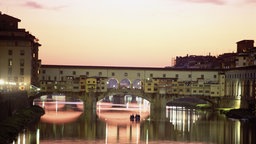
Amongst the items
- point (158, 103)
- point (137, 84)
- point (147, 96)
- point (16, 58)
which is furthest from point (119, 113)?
point (16, 58)

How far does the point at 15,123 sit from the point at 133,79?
141ft

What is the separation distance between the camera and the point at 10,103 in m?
56.6

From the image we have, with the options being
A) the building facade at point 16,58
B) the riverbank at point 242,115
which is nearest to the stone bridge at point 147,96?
the building facade at point 16,58

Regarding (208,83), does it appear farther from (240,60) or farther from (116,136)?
(116,136)

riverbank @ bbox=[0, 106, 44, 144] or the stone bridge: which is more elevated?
the stone bridge

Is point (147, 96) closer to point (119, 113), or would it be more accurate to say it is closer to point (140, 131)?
point (119, 113)

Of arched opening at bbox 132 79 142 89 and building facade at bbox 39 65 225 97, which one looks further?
arched opening at bbox 132 79 142 89

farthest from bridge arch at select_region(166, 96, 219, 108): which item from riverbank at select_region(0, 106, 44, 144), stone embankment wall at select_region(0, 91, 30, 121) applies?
riverbank at select_region(0, 106, 44, 144)

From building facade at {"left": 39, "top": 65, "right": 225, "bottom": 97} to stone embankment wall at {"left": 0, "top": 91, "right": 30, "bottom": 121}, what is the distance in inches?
817

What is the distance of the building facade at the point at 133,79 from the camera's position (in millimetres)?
91750

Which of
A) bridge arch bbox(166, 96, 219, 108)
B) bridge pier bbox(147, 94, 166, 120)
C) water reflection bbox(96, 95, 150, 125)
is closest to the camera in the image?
water reflection bbox(96, 95, 150, 125)

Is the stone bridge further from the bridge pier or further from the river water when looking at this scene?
the river water

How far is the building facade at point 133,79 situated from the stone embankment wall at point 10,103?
2074cm

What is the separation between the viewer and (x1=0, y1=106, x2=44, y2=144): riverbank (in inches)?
1797
